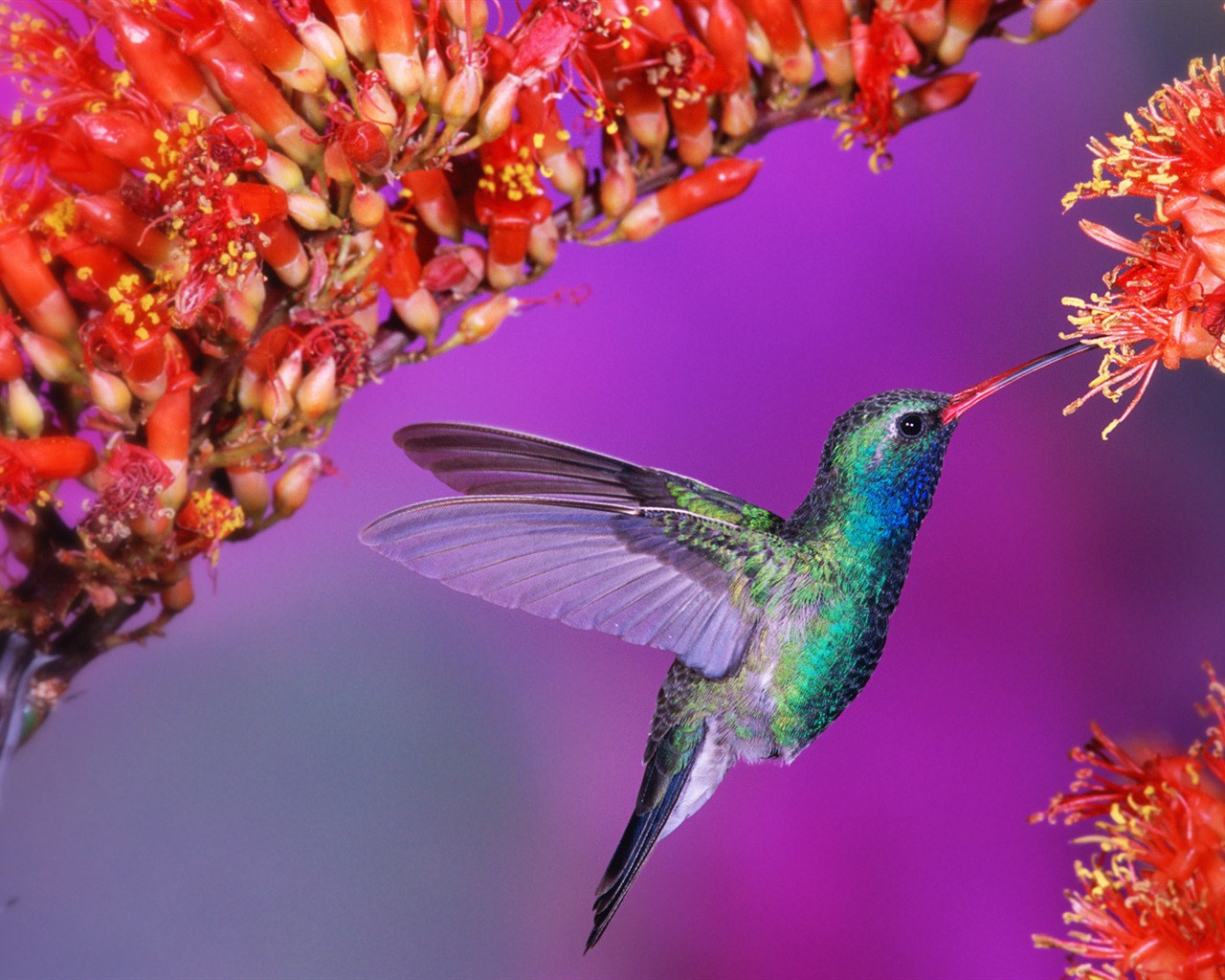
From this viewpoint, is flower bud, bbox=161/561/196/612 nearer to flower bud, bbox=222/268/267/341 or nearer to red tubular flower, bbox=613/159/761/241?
flower bud, bbox=222/268/267/341

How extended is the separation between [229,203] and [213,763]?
2.05 feet

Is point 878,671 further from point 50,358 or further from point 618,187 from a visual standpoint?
point 50,358

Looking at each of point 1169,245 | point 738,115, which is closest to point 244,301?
point 738,115

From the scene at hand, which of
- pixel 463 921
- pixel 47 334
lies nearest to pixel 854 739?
pixel 463 921

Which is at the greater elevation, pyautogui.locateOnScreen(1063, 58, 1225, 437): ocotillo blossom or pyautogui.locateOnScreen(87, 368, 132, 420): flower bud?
pyautogui.locateOnScreen(1063, 58, 1225, 437): ocotillo blossom

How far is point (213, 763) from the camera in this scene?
41.8 inches

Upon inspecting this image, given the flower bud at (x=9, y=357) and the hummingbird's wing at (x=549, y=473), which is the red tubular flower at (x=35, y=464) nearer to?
the flower bud at (x=9, y=357)

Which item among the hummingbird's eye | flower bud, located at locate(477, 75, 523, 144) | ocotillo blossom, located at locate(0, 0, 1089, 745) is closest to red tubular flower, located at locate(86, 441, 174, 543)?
ocotillo blossom, located at locate(0, 0, 1089, 745)

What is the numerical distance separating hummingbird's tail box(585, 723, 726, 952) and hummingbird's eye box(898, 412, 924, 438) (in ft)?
0.71

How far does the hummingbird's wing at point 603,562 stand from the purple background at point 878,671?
53 cm

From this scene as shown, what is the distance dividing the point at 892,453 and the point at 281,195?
1.00 ft

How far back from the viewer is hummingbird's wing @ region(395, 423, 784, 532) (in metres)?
0.62

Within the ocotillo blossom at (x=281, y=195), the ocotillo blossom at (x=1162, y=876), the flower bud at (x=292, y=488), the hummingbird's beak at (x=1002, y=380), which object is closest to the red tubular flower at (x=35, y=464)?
the ocotillo blossom at (x=281, y=195)

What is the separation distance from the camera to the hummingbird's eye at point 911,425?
537 millimetres
